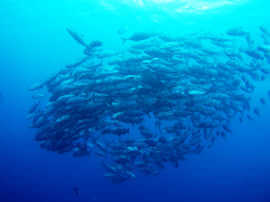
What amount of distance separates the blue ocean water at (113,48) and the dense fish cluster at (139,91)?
1631mm

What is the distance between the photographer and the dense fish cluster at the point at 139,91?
767 cm

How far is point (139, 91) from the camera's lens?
27.5 feet

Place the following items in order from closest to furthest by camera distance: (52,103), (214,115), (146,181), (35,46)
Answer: (52,103)
(214,115)
(35,46)
(146,181)

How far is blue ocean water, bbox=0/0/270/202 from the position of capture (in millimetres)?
15055

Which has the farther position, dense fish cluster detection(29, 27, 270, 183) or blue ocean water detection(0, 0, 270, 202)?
blue ocean water detection(0, 0, 270, 202)

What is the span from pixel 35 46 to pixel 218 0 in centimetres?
1820

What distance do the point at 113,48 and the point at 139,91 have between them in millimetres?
9109

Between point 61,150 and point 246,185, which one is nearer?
point 61,150

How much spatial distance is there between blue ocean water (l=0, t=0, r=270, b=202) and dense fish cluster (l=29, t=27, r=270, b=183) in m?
1.63

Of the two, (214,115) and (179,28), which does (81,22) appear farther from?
(214,115)

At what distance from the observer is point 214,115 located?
414 inches

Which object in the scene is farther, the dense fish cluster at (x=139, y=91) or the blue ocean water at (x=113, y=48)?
the blue ocean water at (x=113, y=48)

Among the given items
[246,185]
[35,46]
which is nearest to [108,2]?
[35,46]

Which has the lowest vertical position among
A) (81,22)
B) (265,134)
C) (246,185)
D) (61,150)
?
(61,150)
